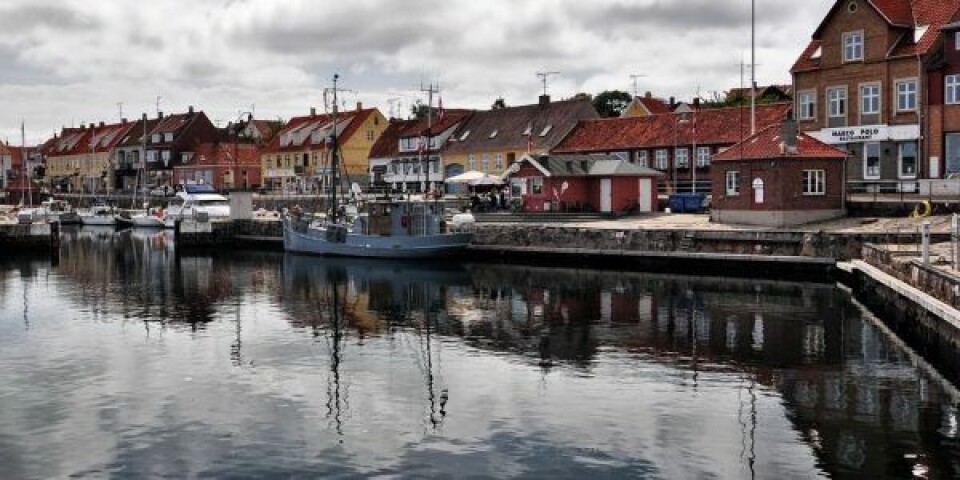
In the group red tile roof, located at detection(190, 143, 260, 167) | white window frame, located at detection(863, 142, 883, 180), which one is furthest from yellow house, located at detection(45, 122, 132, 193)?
white window frame, located at detection(863, 142, 883, 180)

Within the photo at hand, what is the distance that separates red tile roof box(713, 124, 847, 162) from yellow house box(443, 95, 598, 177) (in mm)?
28895

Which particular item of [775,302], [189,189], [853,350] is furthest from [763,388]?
[189,189]

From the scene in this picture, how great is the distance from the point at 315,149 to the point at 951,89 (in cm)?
7336

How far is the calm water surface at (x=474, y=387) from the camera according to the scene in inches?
691

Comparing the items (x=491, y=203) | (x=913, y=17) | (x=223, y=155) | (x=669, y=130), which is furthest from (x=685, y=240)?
(x=223, y=155)

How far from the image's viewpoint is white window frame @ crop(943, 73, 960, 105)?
49.2 meters

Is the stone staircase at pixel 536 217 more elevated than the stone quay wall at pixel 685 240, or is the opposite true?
the stone staircase at pixel 536 217

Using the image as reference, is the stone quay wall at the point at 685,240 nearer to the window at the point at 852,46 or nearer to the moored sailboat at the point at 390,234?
the moored sailboat at the point at 390,234

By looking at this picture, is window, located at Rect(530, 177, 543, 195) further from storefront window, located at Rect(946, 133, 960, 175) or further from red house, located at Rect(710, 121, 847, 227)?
storefront window, located at Rect(946, 133, 960, 175)

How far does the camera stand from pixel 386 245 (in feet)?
186

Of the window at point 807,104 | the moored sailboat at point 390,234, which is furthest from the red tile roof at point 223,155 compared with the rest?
the window at point 807,104

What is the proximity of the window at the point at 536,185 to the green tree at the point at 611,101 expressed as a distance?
202ft

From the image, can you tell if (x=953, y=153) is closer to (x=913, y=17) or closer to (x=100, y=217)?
(x=913, y=17)

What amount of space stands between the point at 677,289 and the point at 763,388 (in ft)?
60.5
